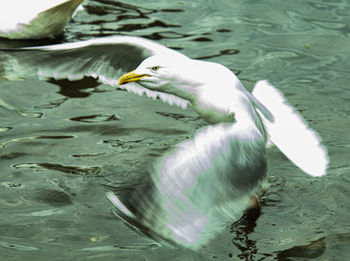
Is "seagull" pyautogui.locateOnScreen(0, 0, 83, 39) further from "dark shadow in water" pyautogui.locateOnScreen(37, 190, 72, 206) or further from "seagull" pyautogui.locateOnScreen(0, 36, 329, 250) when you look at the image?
"dark shadow in water" pyautogui.locateOnScreen(37, 190, 72, 206)

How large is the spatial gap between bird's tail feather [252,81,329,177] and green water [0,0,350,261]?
333 mm

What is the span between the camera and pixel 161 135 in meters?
5.34

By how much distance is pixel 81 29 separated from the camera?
7.39 meters

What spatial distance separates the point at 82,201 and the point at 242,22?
13.5 ft

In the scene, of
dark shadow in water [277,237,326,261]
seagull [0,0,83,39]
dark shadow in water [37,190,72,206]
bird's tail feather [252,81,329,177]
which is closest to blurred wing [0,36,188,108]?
bird's tail feather [252,81,329,177]

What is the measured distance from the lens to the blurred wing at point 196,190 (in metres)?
3.28

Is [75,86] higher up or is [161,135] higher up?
[75,86]

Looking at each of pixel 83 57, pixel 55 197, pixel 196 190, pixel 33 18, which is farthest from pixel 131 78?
pixel 33 18

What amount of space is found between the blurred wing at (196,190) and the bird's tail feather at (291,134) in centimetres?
49

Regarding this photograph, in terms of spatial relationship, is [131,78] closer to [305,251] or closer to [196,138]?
[196,138]

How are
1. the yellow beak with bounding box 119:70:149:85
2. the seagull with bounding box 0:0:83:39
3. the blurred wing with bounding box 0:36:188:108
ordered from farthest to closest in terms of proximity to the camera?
1. the seagull with bounding box 0:0:83:39
2. the blurred wing with bounding box 0:36:188:108
3. the yellow beak with bounding box 119:70:149:85

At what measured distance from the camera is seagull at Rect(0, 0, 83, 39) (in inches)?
265

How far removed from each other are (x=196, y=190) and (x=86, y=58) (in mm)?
2177

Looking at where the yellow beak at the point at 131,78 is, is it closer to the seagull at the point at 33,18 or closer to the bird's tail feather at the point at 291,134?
the bird's tail feather at the point at 291,134
